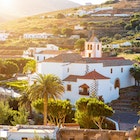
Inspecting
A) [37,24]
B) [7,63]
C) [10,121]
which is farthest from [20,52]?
[10,121]

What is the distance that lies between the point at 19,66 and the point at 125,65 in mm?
25449

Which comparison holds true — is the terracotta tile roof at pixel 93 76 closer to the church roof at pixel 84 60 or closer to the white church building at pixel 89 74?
the white church building at pixel 89 74

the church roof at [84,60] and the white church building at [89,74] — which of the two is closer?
the white church building at [89,74]

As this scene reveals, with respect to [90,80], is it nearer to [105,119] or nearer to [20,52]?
[105,119]

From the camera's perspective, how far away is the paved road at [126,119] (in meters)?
34.7

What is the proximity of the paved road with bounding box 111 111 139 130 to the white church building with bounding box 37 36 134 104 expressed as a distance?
12.2 ft

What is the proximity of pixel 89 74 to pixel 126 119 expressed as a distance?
7411mm

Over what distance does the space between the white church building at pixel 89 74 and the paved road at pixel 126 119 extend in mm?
3719

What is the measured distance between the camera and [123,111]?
4041cm

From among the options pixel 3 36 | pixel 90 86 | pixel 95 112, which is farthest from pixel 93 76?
pixel 3 36

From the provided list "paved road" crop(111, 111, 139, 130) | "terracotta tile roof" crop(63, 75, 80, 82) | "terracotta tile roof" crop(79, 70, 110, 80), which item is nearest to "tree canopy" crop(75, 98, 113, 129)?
"paved road" crop(111, 111, 139, 130)

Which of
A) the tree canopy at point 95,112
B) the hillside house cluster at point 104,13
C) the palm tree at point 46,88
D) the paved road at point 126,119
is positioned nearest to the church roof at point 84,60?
the paved road at point 126,119

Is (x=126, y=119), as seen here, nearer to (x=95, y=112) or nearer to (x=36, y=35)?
(x=95, y=112)

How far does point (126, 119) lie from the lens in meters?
37.2
